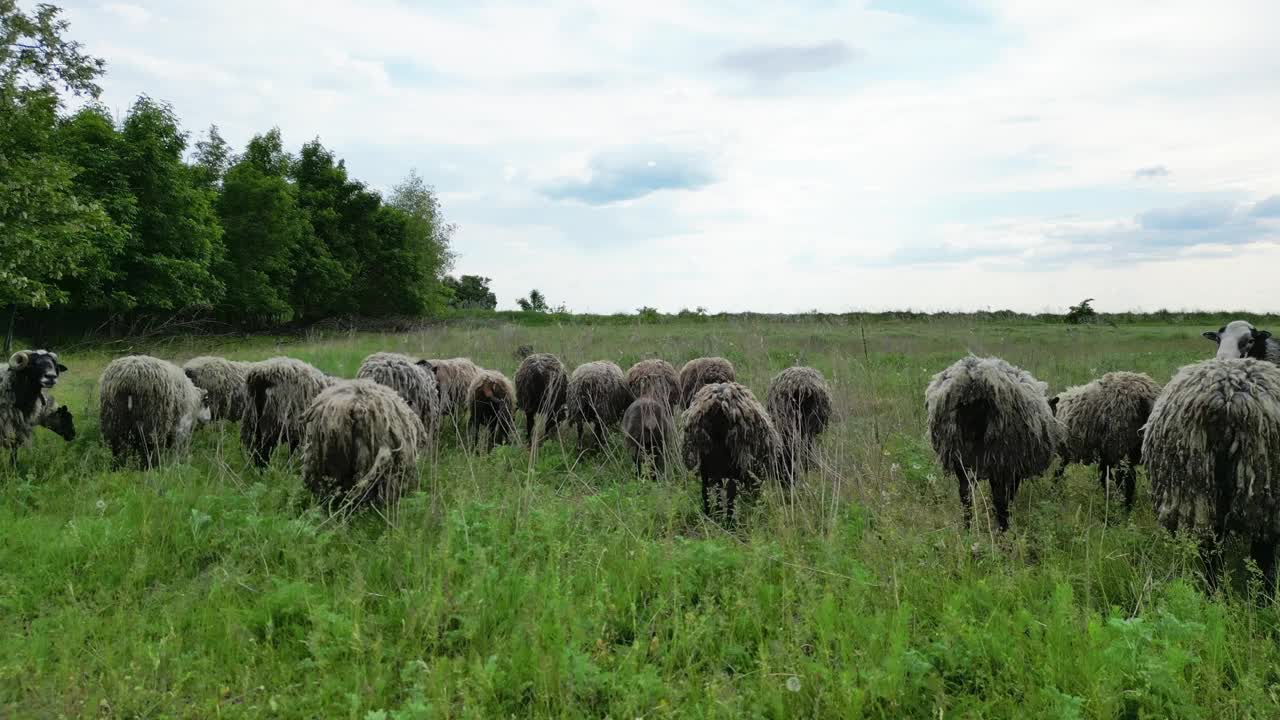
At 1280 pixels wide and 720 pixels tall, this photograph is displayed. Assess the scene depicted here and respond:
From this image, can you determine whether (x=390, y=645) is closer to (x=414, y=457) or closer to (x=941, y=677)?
(x=414, y=457)

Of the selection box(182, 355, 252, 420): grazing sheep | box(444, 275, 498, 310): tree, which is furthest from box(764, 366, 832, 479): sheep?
box(444, 275, 498, 310): tree

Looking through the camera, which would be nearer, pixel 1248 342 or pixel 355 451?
pixel 355 451

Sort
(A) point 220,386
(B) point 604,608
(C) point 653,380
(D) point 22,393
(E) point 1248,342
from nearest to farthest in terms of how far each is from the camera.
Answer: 1. (B) point 604,608
2. (E) point 1248,342
3. (D) point 22,393
4. (A) point 220,386
5. (C) point 653,380

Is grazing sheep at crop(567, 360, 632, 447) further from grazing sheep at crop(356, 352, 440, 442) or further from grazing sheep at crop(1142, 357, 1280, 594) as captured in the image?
grazing sheep at crop(1142, 357, 1280, 594)

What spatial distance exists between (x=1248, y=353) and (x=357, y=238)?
47687 mm

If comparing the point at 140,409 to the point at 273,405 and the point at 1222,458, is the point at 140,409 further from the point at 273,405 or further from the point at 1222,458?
the point at 1222,458

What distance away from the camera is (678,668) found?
4.00 meters

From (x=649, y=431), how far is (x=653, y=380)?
89.4 inches

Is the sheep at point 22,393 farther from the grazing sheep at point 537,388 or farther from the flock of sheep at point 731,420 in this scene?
the grazing sheep at point 537,388

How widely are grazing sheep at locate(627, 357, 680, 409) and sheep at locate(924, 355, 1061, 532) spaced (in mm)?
4443

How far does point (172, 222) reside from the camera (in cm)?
3088

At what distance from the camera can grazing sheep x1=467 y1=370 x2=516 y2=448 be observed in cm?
1038

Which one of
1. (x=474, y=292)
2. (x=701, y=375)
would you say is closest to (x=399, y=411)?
(x=701, y=375)

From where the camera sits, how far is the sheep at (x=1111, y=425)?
681 cm
